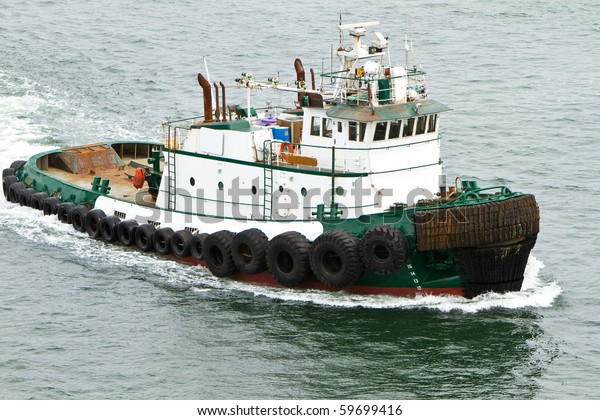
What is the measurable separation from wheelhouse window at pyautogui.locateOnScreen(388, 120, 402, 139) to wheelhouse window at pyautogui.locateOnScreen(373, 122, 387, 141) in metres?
0.19

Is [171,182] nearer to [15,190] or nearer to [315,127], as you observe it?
[315,127]

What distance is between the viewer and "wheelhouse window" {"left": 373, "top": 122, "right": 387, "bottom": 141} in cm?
2873

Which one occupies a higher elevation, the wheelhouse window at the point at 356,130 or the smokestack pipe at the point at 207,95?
the smokestack pipe at the point at 207,95

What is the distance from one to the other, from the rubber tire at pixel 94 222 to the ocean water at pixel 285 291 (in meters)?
0.32

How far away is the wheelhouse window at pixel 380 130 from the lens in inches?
1131

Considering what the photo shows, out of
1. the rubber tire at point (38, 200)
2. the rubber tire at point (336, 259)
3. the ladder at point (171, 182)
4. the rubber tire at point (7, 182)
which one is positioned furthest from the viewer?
Result: the rubber tire at point (7, 182)

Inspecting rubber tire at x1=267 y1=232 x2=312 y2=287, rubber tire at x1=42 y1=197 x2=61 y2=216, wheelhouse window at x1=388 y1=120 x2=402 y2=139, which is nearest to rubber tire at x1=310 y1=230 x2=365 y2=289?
rubber tire at x1=267 y1=232 x2=312 y2=287

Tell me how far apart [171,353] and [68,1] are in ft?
141

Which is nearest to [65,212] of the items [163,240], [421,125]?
[163,240]

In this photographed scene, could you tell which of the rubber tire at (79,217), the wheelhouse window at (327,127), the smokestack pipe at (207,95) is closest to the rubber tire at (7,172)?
the rubber tire at (79,217)

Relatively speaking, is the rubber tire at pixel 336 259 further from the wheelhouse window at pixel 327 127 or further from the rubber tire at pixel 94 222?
the rubber tire at pixel 94 222

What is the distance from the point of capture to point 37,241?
110 ft

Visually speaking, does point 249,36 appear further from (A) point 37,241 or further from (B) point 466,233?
(B) point 466,233

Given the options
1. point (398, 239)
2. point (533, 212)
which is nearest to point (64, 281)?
point (398, 239)
